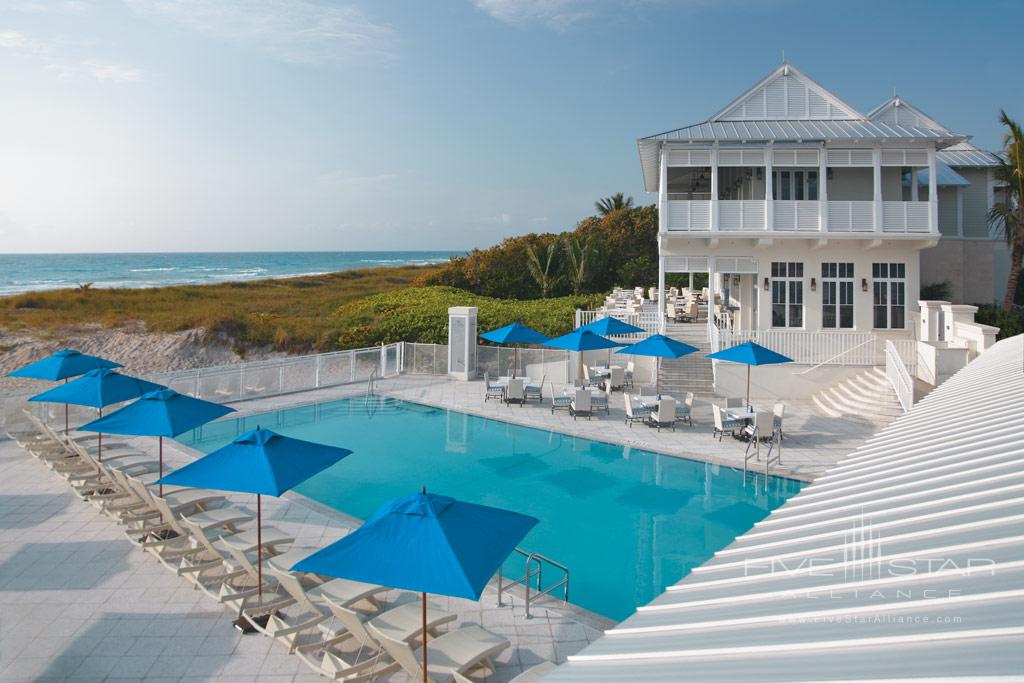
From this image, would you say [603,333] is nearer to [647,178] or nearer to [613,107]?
[647,178]

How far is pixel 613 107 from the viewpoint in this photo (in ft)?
140

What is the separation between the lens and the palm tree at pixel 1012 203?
2331cm

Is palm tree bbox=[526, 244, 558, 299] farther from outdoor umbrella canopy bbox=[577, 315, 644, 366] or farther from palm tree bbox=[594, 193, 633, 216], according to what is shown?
outdoor umbrella canopy bbox=[577, 315, 644, 366]

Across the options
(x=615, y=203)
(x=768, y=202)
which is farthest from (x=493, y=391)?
(x=615, y=203)

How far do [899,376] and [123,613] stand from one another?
17.5 meters

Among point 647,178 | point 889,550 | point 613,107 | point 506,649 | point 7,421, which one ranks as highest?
point 613,107

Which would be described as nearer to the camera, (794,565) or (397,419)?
(794,565)

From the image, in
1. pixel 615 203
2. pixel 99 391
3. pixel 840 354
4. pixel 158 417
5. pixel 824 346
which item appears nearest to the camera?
pixel 158 417

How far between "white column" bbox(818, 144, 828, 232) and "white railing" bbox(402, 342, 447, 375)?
13066 millimetres

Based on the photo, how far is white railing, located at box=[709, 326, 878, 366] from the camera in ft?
68.1

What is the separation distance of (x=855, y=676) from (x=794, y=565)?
5.85ft

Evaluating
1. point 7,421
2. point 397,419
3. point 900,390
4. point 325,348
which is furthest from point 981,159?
point 7,421

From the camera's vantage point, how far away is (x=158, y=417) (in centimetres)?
1009

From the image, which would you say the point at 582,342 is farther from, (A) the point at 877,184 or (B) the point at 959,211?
(B) the point at 959,211
